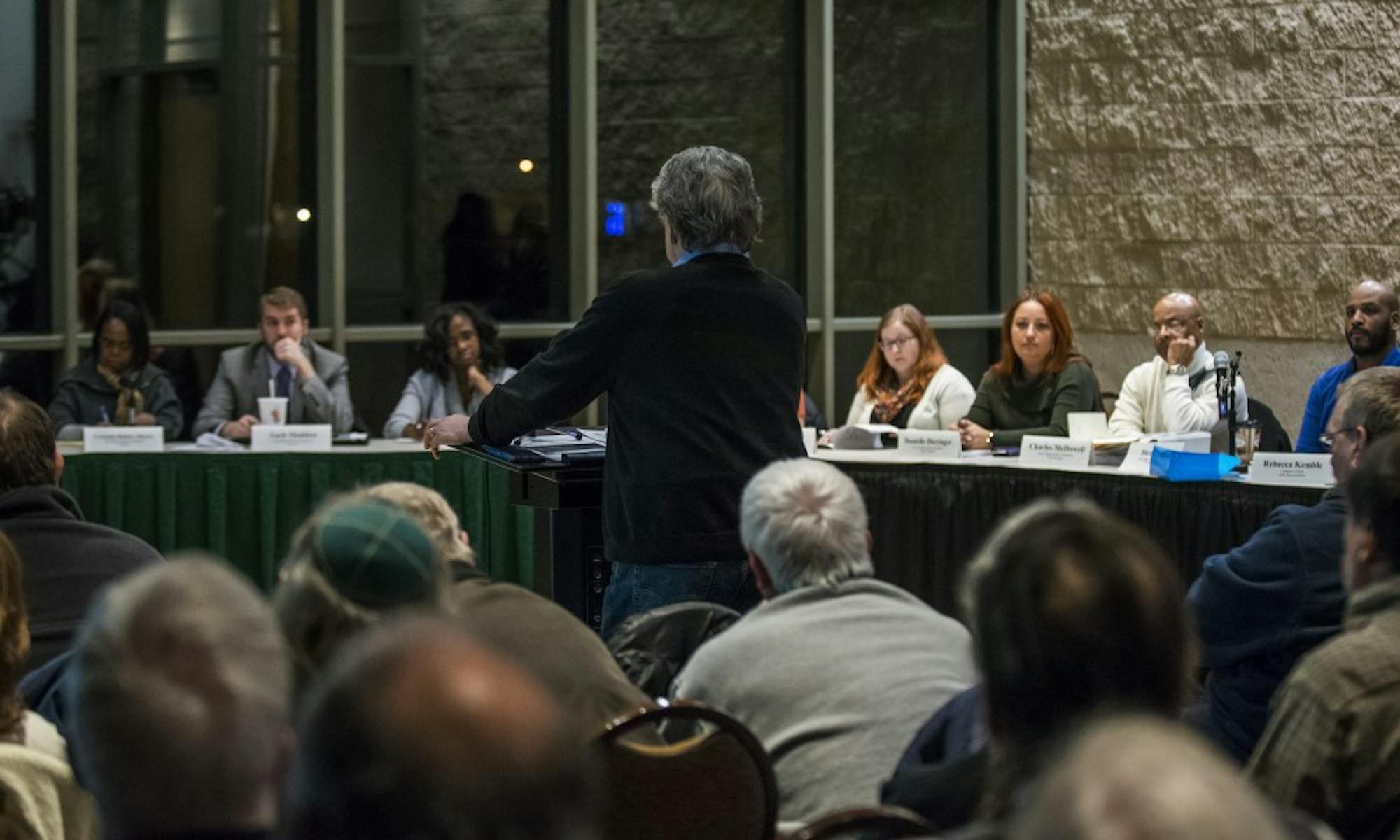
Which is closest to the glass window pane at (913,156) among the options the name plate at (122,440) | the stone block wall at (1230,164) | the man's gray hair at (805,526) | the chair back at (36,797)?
the stone block wall at (1230,164)

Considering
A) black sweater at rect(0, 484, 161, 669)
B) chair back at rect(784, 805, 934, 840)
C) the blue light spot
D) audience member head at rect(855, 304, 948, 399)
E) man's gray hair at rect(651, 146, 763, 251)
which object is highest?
the blue light spot

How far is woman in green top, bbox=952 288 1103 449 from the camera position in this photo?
7.09m

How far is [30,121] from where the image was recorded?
27.0 feet

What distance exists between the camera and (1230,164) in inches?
345

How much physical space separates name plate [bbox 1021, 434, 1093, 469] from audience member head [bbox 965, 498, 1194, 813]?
4.82m

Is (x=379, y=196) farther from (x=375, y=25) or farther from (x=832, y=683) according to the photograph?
(x=832, y=683)

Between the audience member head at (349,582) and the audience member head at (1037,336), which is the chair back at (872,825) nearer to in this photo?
the audience member head at (349,582)

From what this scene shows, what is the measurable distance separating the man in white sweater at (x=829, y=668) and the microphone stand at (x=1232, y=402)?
134 inches

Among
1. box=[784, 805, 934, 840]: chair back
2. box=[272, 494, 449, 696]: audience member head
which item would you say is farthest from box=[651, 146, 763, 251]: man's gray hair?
box=[784, 805, 934, 840]: chair back

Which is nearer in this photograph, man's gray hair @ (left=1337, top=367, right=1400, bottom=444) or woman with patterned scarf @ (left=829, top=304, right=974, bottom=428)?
man's gray hair @ (left=1337, top=367, right=1400, bottom=444)

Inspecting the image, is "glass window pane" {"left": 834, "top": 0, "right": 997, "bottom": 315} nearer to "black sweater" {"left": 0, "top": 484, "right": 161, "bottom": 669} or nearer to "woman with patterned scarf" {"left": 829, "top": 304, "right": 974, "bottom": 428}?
"woman with patterned scarf" {"left": 829, "top": 304, "right": 974, "bottom": 428}

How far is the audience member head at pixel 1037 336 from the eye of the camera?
7.12 m

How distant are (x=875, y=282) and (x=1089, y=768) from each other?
8751 mm

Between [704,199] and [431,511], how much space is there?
1.18 m
